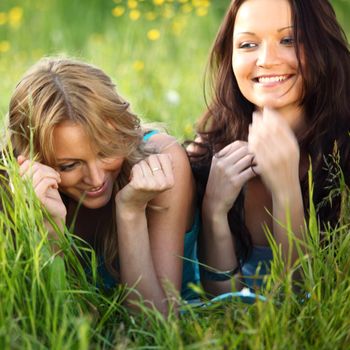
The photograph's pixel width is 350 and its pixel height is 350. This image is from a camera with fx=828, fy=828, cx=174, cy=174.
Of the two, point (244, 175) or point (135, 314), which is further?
point (244, 175)

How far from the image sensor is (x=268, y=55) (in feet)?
8.84

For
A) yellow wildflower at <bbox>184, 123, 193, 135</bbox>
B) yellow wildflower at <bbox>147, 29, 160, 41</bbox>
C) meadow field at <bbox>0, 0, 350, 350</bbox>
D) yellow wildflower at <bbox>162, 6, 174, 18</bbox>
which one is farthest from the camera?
yellow wildflower at <bbox>162, 6, 174, 18</bbox>

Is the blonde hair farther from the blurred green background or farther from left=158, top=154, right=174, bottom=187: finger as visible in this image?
the blurred green background

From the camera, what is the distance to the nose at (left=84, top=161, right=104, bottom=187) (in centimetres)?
249

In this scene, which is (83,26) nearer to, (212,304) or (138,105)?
(138,105)

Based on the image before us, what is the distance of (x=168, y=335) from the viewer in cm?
198

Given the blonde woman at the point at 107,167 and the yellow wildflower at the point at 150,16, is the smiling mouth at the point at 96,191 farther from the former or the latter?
the yellow wildflower at the point at 150,16

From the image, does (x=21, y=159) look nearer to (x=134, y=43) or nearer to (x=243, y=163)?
(x=243, y=163)

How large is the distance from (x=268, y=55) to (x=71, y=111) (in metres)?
0.68

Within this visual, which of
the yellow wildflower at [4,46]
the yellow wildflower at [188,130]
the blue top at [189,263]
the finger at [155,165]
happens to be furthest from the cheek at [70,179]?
the yellow wildflower at [4,46]

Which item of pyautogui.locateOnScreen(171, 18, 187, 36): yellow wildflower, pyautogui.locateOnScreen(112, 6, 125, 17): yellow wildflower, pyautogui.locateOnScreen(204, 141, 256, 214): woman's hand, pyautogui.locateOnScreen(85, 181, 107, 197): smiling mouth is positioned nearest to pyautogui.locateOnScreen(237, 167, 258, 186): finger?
pyautogui.locateOnScreen(204, 141, 256, 214): woman's hand

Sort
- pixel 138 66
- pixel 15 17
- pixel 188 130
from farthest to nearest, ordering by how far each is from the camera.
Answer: pixel 15 17 < pixel 138 66 < pixel 188 130

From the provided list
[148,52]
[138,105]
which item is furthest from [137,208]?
[148,52]

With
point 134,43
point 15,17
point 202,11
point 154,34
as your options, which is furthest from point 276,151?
point 15,17
